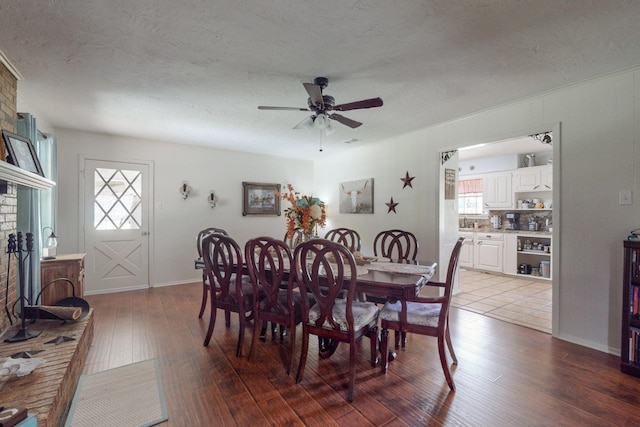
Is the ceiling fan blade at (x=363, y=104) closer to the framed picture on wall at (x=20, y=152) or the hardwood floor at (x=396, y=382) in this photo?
the hardwood floor at (x=396, y=382)

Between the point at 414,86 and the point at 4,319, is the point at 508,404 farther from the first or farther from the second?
the point at 4,319

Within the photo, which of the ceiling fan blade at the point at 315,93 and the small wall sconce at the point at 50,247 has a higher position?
the ceiling fan blade at the point at 315,93

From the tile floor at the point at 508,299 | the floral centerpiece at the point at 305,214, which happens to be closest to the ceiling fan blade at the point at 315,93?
the floral centerpiece at the point at 305,214

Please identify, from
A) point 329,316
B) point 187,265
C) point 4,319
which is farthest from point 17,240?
point 187,265

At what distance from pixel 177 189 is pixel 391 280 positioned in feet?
13.9

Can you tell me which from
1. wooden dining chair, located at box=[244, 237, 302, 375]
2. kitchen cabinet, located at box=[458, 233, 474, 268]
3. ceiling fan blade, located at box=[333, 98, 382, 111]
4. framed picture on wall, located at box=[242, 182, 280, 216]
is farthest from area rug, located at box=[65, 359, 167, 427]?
kitchen cabinet, located at box=[458, 233, 474, 268]

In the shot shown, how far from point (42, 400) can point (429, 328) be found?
2220 millimetres

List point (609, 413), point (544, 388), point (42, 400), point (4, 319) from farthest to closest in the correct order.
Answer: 1. point (4, 319)
2. point (544, 388)
3. point (609, 413)
4. point (42, 400)

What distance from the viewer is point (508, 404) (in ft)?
6.02

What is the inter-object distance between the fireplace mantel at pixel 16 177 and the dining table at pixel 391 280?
2265 mm

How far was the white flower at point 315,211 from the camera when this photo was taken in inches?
107

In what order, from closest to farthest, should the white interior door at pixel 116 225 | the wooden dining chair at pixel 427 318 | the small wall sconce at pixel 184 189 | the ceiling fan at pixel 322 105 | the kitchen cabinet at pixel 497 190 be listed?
the wooden dining chair at pixel 427 318 → the ceiling fan at pixel 322 105 → the white interior door at pixel 116 225 → the small wall sconce at pixel 184 189 → the kitchen cabinet at pixel 497 190

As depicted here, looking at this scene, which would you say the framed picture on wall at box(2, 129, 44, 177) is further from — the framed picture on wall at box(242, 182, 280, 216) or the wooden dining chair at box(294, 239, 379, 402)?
the framed picture on wall at box(242, 182, 280, 216)

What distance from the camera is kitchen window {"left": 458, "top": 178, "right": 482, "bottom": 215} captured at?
6508 millimetres
